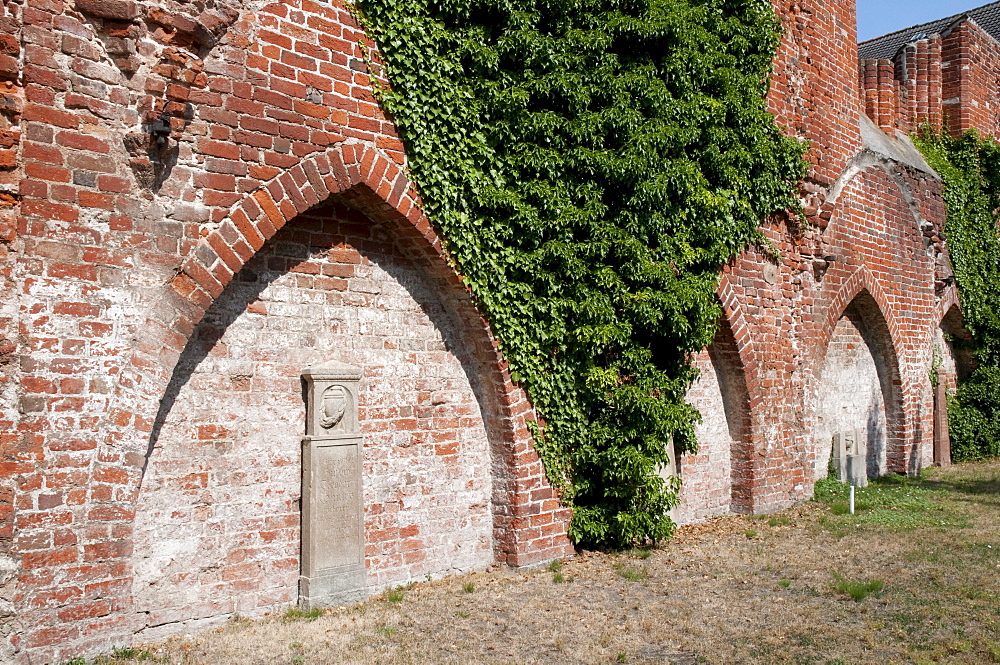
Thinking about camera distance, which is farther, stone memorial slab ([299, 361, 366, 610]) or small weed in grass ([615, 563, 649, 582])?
small weed in grass ([615, 563, 649, 582])

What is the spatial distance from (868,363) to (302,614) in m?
10.7

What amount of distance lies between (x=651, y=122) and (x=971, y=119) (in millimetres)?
11071

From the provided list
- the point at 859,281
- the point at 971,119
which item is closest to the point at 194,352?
the point at 859,281

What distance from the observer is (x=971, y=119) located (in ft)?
52.0

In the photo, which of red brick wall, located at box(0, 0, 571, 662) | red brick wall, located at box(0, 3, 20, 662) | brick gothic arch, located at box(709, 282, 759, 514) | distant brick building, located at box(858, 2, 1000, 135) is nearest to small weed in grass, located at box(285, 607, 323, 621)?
red brick wall, located at box(0, 0, 571, 662)

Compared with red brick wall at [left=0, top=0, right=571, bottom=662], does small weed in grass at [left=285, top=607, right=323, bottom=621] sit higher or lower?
lower

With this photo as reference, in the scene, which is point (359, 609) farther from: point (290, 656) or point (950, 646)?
point (950, 646)

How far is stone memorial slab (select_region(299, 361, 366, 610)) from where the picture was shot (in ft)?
20.2

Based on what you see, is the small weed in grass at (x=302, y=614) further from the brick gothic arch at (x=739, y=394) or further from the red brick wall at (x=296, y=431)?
the brick gothic arch at (x=739, y=394)

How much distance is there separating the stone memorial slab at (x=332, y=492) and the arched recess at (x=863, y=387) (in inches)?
311

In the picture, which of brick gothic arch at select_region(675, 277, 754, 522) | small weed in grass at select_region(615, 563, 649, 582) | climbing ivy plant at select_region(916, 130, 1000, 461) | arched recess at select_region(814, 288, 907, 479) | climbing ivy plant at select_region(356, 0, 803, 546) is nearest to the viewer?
climbing ivy plant at select_region(356, 0, 803, 546)

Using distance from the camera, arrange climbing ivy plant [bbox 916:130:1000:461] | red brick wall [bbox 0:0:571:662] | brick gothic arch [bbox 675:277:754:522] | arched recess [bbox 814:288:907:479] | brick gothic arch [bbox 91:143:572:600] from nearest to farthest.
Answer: red brick wall [bbox 0:0:571:662]
brick gothic arch [bbox 91:143:572:600]
brick gothic arch [bbox 675:277:754:522]
arched recess [bbox 814:288:907:479]
climbing ivy plant [bbox 916:130:1000:461]

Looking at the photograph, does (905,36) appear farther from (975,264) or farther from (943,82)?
(975,264)

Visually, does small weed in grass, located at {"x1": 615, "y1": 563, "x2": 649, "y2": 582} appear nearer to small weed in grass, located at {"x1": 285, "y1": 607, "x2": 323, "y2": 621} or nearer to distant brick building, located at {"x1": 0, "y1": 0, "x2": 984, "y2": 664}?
distant brick building, located at {"x1": 0, "y1": 0, "x2": 984, "y2": 664}
